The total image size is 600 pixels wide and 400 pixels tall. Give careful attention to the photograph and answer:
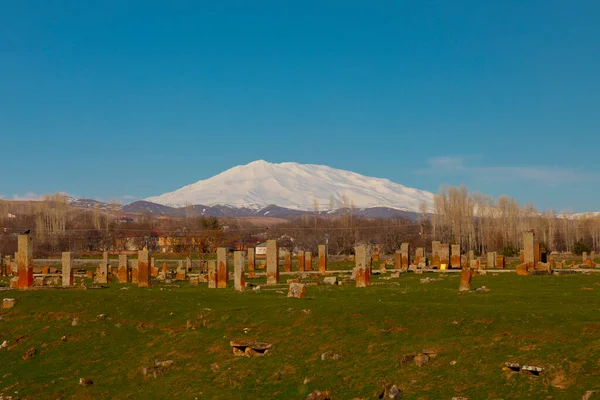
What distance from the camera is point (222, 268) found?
3878 cm

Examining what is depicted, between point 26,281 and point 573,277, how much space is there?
28.9 m

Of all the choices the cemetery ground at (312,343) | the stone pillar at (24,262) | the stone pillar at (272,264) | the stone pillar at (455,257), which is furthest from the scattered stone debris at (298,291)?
the stone pillar at (455,257)

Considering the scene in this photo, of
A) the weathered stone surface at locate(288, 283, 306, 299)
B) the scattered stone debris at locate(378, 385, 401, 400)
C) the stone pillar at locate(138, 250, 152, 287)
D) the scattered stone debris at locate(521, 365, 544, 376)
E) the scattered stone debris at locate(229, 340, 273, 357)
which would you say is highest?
the stone pillar at locate(138, 250, 152, 287)

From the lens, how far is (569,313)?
70.9ft

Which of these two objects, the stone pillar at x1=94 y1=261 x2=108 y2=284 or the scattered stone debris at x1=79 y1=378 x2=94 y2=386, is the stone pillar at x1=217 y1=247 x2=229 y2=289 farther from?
the scattered stone debris at x1=79 y1=378 x2=94 y2=386

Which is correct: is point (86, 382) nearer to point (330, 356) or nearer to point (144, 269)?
point (330, 356)

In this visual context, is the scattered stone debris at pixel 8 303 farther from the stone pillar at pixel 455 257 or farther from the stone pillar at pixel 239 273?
the stone pillar at pixel 455 257

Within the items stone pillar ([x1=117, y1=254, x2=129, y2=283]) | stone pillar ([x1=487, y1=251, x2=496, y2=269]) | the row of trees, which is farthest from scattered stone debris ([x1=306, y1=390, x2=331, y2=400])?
the row of trees

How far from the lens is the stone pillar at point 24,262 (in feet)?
128

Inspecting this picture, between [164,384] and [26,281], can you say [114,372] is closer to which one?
[164,384]

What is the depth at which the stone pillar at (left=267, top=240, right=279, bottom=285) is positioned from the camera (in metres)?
41.0

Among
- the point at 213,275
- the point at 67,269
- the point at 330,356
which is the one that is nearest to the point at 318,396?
the point at 330,356

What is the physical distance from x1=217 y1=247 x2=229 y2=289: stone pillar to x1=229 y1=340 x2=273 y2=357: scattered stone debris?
Result: 52.6 ft

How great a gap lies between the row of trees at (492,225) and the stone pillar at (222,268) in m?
76.9
